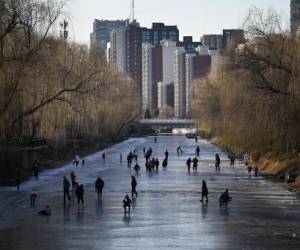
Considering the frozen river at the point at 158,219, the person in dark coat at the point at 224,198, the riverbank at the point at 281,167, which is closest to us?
the frozen river at the point at 158,219

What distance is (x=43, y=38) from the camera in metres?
45.8

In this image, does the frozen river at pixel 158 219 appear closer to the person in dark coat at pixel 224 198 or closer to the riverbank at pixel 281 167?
the person in dark coat at pixel 224 198

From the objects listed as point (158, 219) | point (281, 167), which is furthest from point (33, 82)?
point (158, 219)

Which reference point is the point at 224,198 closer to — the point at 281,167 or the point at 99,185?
the point at 99,185

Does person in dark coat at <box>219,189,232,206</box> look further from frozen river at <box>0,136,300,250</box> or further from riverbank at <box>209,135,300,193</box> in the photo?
riverbank at <box>209,135,300,193</box>

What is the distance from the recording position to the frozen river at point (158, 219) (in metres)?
22.6

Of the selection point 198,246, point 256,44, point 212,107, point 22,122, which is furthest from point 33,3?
point 212,107

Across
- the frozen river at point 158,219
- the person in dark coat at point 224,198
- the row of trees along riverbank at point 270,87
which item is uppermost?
the row of trees along riverbank at point 270,87

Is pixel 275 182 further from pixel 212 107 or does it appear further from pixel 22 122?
pixel 212 107

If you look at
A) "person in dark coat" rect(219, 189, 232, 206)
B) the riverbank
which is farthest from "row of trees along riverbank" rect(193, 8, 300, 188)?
"person in dark coat" rect(219, 189, 232, 206)

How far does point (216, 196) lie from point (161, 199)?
3491 millimetres

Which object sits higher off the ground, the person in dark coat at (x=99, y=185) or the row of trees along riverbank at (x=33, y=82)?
the row of trees along riverbank at (x=33, y=82)

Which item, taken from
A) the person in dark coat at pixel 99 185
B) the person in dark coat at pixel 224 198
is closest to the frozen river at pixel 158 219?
the person in dark coat at pixel 224 198

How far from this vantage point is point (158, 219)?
2797cm
